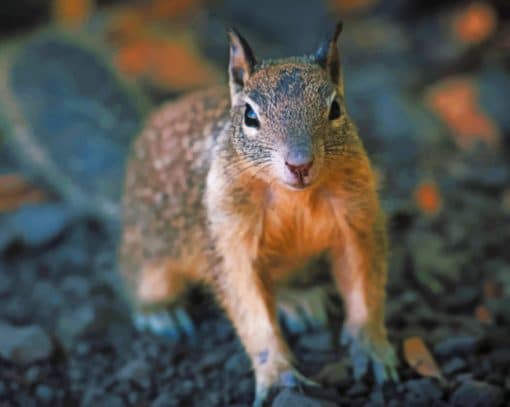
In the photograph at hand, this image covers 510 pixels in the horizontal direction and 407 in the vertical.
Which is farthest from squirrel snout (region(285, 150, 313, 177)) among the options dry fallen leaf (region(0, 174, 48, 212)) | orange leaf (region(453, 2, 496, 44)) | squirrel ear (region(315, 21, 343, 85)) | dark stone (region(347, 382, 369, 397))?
orange leaf (region(453, 2, 496, 44))

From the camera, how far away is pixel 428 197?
245 inches

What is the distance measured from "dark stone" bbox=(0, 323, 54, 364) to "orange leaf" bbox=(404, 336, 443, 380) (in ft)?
6.51

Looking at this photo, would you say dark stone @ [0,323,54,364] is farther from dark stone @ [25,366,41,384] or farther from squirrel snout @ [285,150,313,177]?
squirrel snout @ [285,150,313,177]

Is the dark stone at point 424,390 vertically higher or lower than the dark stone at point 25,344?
lower

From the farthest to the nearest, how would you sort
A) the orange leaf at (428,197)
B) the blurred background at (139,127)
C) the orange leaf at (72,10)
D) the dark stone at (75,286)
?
the orange leaf at (72,10)
the orange leaf at (428,197)
the dark stone at (75,286)
the blurred background at (139,127)

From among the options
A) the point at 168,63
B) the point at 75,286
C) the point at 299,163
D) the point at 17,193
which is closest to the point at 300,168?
the point at 299,163

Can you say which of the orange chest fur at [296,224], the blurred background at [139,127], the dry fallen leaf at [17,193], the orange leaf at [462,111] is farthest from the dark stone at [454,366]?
the dry fallen leaf at [17,193]

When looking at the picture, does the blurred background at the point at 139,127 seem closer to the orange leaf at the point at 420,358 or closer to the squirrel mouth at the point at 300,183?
the orange leaf at the point at 420,358

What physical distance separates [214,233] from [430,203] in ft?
8.50

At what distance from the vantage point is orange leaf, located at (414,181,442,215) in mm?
6058

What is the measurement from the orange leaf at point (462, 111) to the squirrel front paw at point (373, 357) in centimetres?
330

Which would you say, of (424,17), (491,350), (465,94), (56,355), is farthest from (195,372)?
(424,17)

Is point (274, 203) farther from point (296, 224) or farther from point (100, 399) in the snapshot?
point (100, 399)

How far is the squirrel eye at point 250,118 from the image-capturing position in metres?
3.59
